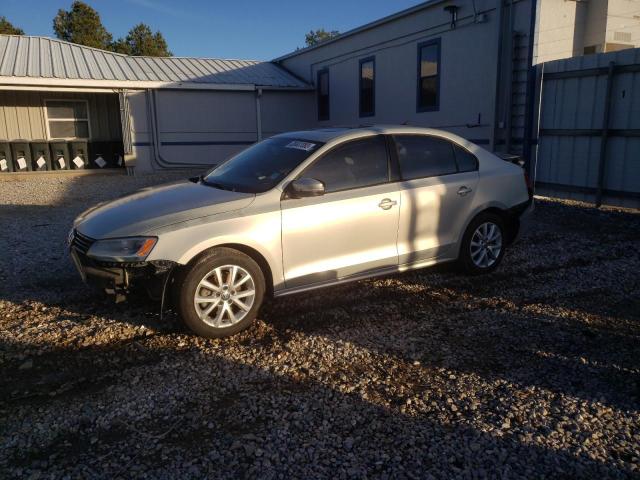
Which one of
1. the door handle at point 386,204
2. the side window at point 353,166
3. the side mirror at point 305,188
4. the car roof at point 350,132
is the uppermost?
the car roof at point 350,132

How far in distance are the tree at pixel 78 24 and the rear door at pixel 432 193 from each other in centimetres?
3898

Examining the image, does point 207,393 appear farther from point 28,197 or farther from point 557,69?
point 28,197

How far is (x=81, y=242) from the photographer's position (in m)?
4.31

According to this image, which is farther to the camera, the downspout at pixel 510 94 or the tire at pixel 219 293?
the downspout at pixel 510 94

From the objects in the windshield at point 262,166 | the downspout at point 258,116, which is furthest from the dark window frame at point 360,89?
the windshield at point 262,166

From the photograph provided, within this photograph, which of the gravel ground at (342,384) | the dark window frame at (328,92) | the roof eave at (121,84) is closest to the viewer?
the gravel ground at (342,384)

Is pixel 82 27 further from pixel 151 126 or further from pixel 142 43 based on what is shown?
pixel 151 126

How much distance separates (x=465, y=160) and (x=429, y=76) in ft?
27.8

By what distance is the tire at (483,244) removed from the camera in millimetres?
5609

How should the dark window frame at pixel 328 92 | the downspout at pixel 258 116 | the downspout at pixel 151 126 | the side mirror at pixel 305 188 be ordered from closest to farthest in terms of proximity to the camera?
the side mirror at pixel 305 188, the downspout at pixel 151 126, the dark window frame at pixel 328 92, the downspout at pixel 258 116

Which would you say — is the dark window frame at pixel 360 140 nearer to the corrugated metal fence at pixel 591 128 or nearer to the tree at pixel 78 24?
the corrugated metal fence at pixel 591 128

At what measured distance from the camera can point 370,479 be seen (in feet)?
8.39

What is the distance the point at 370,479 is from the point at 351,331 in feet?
6.01

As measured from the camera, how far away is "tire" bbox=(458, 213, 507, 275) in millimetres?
5609
